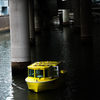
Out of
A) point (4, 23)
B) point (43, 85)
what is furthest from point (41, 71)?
point (4, 23)

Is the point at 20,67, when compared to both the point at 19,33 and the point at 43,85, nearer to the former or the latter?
the point at 19,33

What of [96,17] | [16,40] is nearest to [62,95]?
[16,40]

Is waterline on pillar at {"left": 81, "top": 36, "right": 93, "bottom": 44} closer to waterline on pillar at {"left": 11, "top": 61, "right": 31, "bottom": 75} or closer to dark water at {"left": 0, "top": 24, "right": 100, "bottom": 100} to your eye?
dark water at {"left": 0, "top": 24, "right": 100, "bottom": 100}

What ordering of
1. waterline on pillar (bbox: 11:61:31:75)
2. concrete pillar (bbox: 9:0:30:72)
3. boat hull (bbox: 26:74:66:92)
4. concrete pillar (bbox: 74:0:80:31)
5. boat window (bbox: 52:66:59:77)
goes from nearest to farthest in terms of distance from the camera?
boat hull (bbox: 26:74:66:92) → boat window (bbox: 52:66:59:77) → concrete pillar (bbox: 9:0:30:72) → waterline on pillar (bbox: 11:61:31:75) → concrete pillar (bbox: 74:0:80:31)

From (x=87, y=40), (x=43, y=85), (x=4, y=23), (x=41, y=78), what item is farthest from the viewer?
(x=4, y=23)

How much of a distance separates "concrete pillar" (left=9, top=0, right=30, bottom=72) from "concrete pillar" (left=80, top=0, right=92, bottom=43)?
22.4 m

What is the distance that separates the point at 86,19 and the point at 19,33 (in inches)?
929

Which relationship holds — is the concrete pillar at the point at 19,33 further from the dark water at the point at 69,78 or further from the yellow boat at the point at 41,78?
the yellow boat at the point at 41,78

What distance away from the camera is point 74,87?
84.9 ft

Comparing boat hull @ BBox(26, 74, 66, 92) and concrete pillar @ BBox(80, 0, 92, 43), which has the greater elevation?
concrete pillar @ BBox(80, 0, 92, 43)

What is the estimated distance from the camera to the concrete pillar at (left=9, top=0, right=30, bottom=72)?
95.8ft

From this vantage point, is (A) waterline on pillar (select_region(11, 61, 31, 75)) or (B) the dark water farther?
(A) waterline on pillar (select_region(11, 61, 31, 75))

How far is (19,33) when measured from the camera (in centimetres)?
2950

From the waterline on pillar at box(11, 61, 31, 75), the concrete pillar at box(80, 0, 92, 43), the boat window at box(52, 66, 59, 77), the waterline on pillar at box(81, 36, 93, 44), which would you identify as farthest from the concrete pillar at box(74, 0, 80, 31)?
the boat window at box(52, 66, 59, 77)
